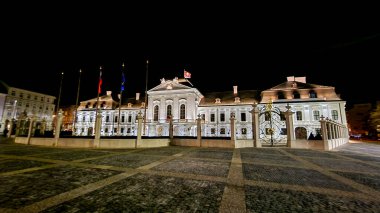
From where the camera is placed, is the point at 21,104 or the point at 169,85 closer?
the point at 169,85

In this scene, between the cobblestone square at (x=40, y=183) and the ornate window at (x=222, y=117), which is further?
the ornate window at (x=222, y=117)

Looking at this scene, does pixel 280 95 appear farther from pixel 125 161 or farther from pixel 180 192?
pixel 180 192

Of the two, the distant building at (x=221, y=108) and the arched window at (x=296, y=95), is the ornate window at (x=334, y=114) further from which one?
the arched window at (x=296, y=95)

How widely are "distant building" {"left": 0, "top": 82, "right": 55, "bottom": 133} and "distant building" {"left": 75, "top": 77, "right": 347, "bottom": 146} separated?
51.0 ft

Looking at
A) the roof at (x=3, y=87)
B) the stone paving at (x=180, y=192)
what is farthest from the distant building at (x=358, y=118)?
the roof at (x=3, y=87)

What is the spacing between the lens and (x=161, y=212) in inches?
121

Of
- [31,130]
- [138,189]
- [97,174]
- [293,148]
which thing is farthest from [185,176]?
[31,130]

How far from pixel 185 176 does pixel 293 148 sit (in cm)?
1373

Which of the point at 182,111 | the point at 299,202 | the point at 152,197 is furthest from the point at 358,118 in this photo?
the point at 152,197

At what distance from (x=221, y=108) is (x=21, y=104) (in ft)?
179

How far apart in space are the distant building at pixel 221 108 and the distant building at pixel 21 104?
51.0 feet

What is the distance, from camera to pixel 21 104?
4875 cm

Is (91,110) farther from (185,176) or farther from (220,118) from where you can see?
(185,176)

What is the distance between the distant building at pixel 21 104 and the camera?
44562 millimetres
